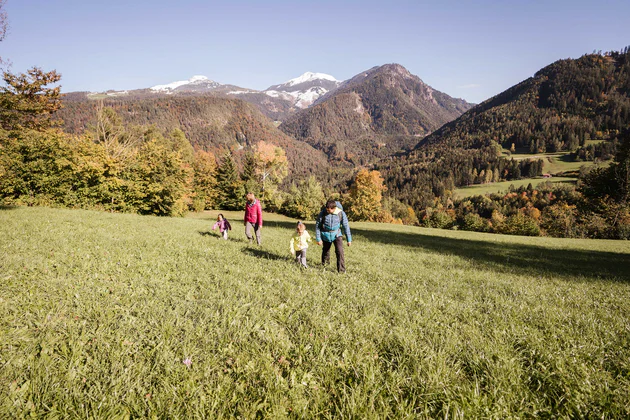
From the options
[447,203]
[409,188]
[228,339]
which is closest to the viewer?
[228,339]

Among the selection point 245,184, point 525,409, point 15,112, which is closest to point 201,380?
point 525,409

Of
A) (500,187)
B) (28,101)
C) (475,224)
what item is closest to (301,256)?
(28,101)

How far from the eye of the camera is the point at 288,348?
383 centimetres

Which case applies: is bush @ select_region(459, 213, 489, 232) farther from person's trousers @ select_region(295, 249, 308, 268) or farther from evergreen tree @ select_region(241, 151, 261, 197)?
person's trousers @ select_region(295, 249, 308, 268)

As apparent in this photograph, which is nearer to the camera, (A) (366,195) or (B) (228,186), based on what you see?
(A) (366,195)

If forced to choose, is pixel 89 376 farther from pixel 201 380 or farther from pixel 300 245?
pixel 300 245

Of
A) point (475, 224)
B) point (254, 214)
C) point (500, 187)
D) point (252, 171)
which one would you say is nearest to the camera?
point (254, 214)

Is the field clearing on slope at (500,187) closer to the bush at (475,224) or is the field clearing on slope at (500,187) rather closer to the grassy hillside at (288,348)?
the bush at (475,224)

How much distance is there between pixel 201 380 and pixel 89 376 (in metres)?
1.34

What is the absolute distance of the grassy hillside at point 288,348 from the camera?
2779 mm

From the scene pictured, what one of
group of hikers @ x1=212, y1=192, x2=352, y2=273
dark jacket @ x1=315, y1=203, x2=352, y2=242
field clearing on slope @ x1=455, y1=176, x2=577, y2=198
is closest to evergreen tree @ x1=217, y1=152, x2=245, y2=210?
group of hikers @ x1=212, y1=192, x2=352, y2=273

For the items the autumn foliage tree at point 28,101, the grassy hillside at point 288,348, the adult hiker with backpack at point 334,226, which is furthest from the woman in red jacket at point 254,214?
the autumn foliage tree at point 28,101

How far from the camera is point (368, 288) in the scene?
691 cm

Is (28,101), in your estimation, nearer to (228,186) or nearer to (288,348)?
(288,348)
